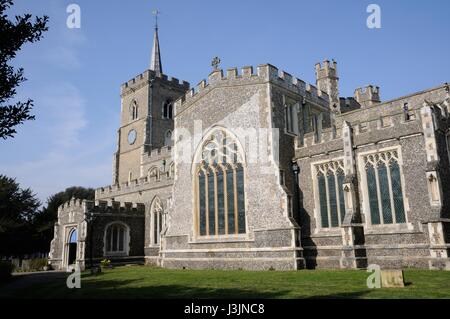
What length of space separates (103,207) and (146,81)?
20542 millimetres

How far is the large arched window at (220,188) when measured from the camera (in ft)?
66.1

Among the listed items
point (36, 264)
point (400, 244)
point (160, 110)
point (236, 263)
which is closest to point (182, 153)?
point (236, 263)

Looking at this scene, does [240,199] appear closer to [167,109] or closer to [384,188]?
[384,188]

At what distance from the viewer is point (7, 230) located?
3584cm

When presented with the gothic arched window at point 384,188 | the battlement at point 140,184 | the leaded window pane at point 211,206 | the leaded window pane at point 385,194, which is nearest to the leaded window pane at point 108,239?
the battlement at point 140,184

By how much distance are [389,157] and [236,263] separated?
28.6ft

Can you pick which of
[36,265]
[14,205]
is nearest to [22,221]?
[14,205]

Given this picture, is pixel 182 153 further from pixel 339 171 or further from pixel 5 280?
pixel 5 280

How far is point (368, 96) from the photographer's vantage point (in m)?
29.7

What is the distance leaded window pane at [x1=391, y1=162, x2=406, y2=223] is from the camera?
53.1ft

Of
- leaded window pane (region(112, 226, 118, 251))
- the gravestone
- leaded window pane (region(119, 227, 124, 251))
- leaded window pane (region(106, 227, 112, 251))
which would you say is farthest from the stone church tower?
the gravestone

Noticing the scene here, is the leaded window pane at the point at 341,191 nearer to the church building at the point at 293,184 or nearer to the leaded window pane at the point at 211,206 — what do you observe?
the church building at the point at 293,184

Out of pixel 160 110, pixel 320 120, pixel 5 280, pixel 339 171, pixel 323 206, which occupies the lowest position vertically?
pixel 5 280

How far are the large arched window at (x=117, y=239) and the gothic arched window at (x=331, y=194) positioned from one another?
52.9ft
